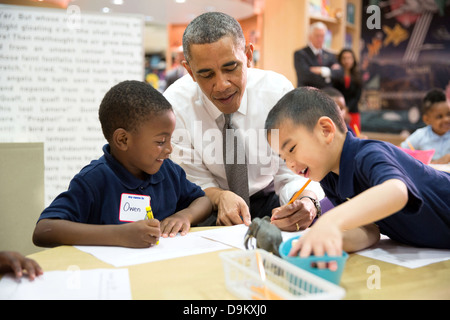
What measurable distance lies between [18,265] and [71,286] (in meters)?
0.12

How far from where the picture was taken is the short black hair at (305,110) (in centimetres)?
110

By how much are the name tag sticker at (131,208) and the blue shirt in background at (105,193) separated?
0.05ft

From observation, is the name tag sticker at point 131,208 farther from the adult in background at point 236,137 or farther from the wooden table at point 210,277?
the adult in background at point 236,137

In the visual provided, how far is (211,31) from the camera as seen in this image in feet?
4.98

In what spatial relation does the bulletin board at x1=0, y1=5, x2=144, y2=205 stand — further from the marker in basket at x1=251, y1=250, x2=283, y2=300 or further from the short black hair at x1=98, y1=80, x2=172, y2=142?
the marker in basket at x1=251, y1=250, x2=283, y2=300

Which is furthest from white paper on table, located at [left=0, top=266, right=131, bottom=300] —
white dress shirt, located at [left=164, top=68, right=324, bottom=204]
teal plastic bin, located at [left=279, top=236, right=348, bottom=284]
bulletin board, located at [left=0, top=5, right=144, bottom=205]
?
bulletin board, located at [left=0, top=5, right=144, bottom=205]

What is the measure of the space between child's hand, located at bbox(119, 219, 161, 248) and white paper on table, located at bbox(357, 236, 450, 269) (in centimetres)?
50

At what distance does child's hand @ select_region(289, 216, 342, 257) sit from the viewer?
2.41 feet

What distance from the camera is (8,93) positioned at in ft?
7.05

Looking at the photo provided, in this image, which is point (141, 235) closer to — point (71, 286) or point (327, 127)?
point (71, 286)

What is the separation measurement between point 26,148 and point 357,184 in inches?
60.4

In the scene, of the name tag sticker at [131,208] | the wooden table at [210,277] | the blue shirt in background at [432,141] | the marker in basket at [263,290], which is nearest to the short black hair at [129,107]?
the name tag sticker at [131,208]

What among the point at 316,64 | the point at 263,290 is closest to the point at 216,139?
the point at 263,290
